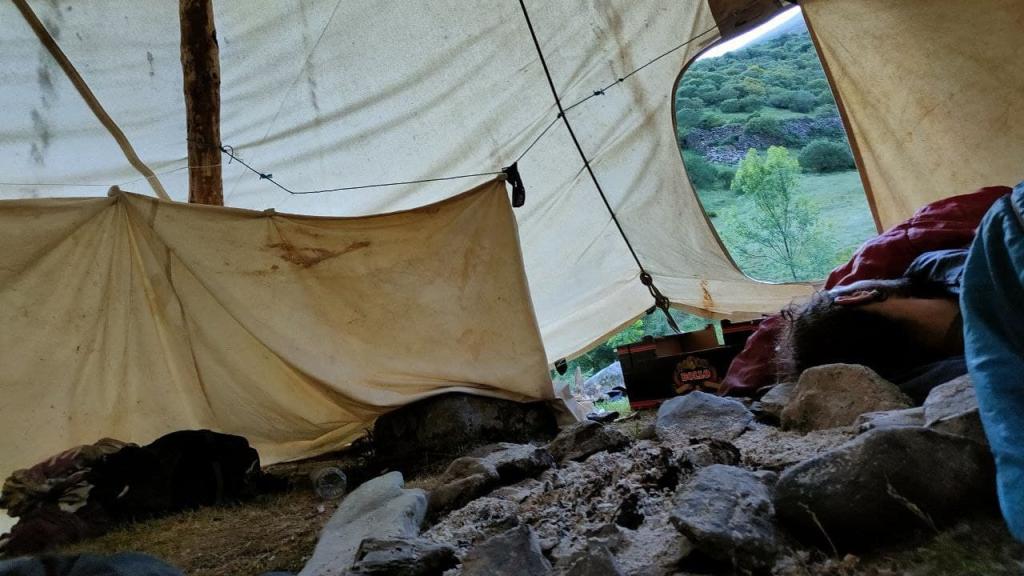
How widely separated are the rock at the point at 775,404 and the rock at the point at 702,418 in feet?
0.11

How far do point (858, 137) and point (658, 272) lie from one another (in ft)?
4.00

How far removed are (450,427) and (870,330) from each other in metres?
1.44

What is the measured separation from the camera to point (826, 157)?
57.6ft

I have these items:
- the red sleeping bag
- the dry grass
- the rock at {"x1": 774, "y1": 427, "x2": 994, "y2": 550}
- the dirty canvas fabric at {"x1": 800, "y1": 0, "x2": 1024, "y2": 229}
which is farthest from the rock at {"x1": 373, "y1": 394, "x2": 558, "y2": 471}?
the dirty canvas fabric at {"x1": 800, "y1": 0, "x2": 1024, "y2": 229}

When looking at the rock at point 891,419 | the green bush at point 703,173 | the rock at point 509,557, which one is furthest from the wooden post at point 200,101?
the green bush at point 703,173

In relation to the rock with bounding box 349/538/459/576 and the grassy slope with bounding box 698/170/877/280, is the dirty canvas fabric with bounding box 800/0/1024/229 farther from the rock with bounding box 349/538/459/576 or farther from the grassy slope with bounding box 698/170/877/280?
the grassy slope with bounding box 698/170/877/280

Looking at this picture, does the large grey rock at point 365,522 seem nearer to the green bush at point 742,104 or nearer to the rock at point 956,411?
the rock at point 956,411

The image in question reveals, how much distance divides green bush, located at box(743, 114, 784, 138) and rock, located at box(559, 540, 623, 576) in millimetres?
20523

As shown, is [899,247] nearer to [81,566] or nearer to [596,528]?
[596,528]

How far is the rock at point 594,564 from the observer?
0.81m

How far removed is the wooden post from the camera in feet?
8.43

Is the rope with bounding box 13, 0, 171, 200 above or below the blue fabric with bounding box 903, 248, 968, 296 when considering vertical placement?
above

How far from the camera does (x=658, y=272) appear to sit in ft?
11.3

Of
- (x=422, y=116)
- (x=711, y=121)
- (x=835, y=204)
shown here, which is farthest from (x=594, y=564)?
(x=711, y=121)
